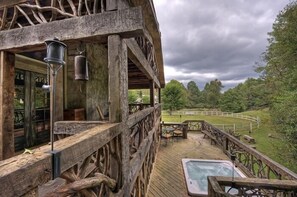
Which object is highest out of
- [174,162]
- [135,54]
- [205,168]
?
[135,54]

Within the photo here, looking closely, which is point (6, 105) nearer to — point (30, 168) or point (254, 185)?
point (30, 168)

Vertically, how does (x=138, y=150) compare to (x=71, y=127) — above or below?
below

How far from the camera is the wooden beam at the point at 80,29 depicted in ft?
6.43

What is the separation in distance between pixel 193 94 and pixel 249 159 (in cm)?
4441

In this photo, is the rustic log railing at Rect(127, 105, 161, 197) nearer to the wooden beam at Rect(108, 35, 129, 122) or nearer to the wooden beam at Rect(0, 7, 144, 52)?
the wooden beam at Rect(108, 35, 129, 122)

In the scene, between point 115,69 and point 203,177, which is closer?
point 115,69

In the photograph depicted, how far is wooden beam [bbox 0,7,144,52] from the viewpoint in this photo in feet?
6.43

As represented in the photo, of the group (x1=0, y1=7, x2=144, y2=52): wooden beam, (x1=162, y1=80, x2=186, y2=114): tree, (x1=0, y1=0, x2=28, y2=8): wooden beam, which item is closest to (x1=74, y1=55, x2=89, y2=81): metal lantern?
(x1=0, y1=7, x2=144, y2=52): wooden beam

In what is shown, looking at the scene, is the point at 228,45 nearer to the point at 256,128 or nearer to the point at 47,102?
the point at 256,128

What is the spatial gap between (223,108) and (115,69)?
40730 mm

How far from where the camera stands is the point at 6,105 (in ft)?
8.18

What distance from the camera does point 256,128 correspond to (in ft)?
67.6

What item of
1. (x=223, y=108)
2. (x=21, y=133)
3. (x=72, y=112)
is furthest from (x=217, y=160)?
(x=223, y=108)

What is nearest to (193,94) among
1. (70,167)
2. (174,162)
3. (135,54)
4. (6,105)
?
(174,162)
